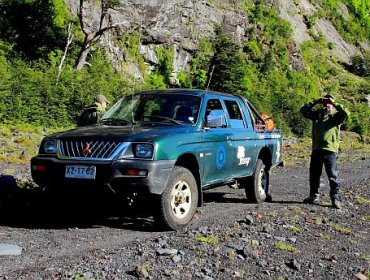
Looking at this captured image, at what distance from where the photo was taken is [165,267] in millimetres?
5090

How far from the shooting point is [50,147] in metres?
6.80

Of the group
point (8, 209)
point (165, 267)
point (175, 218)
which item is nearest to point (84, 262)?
point (165, 267)

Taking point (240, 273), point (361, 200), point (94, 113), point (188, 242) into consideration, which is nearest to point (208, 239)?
point (188, 242)

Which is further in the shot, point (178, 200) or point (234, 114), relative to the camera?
point (234, 114)

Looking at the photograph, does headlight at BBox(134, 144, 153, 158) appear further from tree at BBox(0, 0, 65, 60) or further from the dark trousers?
tree at BBox(0, 0, 65, 60)

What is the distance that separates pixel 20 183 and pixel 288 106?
3390 cm

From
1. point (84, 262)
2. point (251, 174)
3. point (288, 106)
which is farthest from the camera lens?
point (288, 106)

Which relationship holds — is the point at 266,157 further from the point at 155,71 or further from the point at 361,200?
the point at 155,71

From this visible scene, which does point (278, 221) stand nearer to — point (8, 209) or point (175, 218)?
point (175, 218)

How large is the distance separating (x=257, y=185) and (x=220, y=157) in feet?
6.23

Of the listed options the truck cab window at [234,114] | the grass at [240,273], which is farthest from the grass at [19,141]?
the grass at [240,273]

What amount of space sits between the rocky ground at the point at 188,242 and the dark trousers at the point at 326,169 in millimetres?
386

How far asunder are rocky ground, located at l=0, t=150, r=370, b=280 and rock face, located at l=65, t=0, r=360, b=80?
980 inches

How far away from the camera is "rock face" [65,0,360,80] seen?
36.4m
